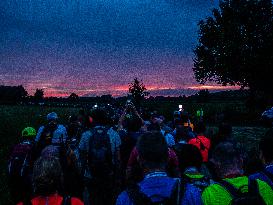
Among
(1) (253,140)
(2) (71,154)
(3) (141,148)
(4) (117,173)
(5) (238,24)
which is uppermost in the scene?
(5) (238,24)

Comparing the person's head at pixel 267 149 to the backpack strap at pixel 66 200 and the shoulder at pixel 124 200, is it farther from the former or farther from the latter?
the backpack strap at pixel 66 200

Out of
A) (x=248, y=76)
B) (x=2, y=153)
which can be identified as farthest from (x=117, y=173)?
(x=248, y=76)

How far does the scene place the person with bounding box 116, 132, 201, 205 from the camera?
2.60m

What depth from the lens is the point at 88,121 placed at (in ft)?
30.3

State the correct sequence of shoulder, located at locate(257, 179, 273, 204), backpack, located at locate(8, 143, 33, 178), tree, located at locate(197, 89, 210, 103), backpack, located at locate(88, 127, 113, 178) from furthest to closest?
tree, located at locate(197, 89, 210, 103) → backpack, located at locate(88, 127, 113, 178) → backpack, located at locate(8, 143, 33, 178) → shoulder, located at locate(257, 179, 273, 204)

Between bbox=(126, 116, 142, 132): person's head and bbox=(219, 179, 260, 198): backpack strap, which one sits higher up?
bbox=(126, 116, 142, 132): person's head

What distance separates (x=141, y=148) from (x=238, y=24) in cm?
3954

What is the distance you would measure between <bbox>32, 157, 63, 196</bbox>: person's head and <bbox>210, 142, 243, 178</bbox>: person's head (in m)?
1.53

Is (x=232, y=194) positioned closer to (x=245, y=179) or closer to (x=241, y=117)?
(x=245, y=179)

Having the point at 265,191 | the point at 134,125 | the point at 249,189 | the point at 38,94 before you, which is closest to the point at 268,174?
the point at 265,191

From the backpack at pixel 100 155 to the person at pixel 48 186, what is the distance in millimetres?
2886

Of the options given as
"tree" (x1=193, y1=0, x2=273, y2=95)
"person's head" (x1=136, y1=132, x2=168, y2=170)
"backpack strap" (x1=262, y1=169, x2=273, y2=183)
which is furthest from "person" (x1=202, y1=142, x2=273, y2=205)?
"tree" (x1=193, y1=0, x2=273, y2=95)

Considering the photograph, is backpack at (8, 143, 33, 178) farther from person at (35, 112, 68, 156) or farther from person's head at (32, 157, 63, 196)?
person's head at (32, 157, 63, 196)

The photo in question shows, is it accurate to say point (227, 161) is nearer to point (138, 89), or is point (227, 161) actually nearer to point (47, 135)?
point (47, 135)
